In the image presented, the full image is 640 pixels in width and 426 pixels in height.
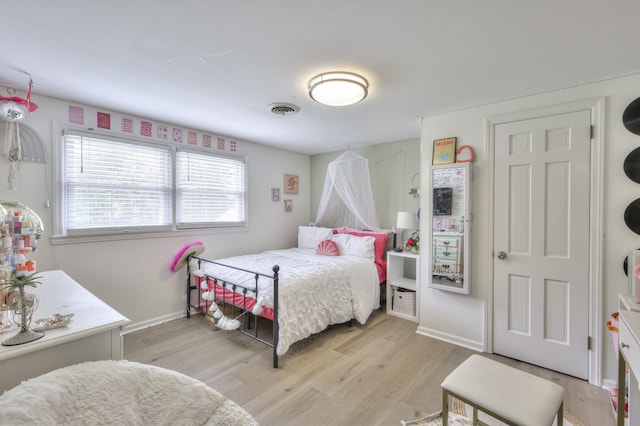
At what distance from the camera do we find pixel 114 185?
9.84ft

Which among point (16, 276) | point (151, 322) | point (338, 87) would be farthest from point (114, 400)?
point (151, 322)

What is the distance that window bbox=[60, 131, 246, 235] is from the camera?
2773 mm

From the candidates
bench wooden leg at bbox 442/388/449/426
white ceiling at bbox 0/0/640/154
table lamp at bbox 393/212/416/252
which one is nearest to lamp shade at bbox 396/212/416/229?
table lamp at bbox 393/212/416/252

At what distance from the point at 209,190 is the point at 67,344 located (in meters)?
2.82

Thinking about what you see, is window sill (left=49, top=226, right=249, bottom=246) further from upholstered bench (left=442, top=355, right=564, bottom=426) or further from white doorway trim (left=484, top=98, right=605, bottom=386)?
white doorway trim (left=484, top=98, right=605, bottom=386)

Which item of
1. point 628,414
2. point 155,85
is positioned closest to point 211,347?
point 155,85

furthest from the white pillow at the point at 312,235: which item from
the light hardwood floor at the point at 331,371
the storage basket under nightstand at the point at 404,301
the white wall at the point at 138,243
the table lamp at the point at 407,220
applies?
the light hardwood floor at the point at 331,371

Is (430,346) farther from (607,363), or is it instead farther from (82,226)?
(82,226)

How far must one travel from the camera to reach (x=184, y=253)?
11.0 ft

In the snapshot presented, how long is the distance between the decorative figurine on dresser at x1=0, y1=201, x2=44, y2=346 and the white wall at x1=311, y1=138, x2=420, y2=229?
12.7 ft

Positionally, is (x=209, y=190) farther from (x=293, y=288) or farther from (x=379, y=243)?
(x=379, y=243)

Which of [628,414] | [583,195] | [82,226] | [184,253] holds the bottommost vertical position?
[628,414]

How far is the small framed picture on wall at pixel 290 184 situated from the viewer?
487 centimetres

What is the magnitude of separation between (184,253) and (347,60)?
2793 millimetres
